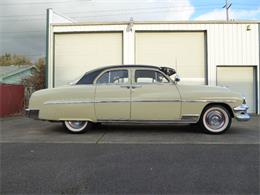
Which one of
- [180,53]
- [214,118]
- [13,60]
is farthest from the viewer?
[13,60]

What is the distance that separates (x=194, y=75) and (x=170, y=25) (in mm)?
2675

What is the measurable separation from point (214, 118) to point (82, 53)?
447 inches

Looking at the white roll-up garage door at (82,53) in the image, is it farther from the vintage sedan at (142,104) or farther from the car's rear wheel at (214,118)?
the car's rear wheel at (214,118)

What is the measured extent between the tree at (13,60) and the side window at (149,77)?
55.6 meters

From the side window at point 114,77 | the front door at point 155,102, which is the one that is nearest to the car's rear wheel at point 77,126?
the side window at point 114,77

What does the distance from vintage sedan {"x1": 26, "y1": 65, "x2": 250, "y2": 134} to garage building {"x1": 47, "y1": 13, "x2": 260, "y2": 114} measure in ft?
30.5

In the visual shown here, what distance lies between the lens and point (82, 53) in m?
20.0

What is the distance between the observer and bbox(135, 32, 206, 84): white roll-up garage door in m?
19.3
